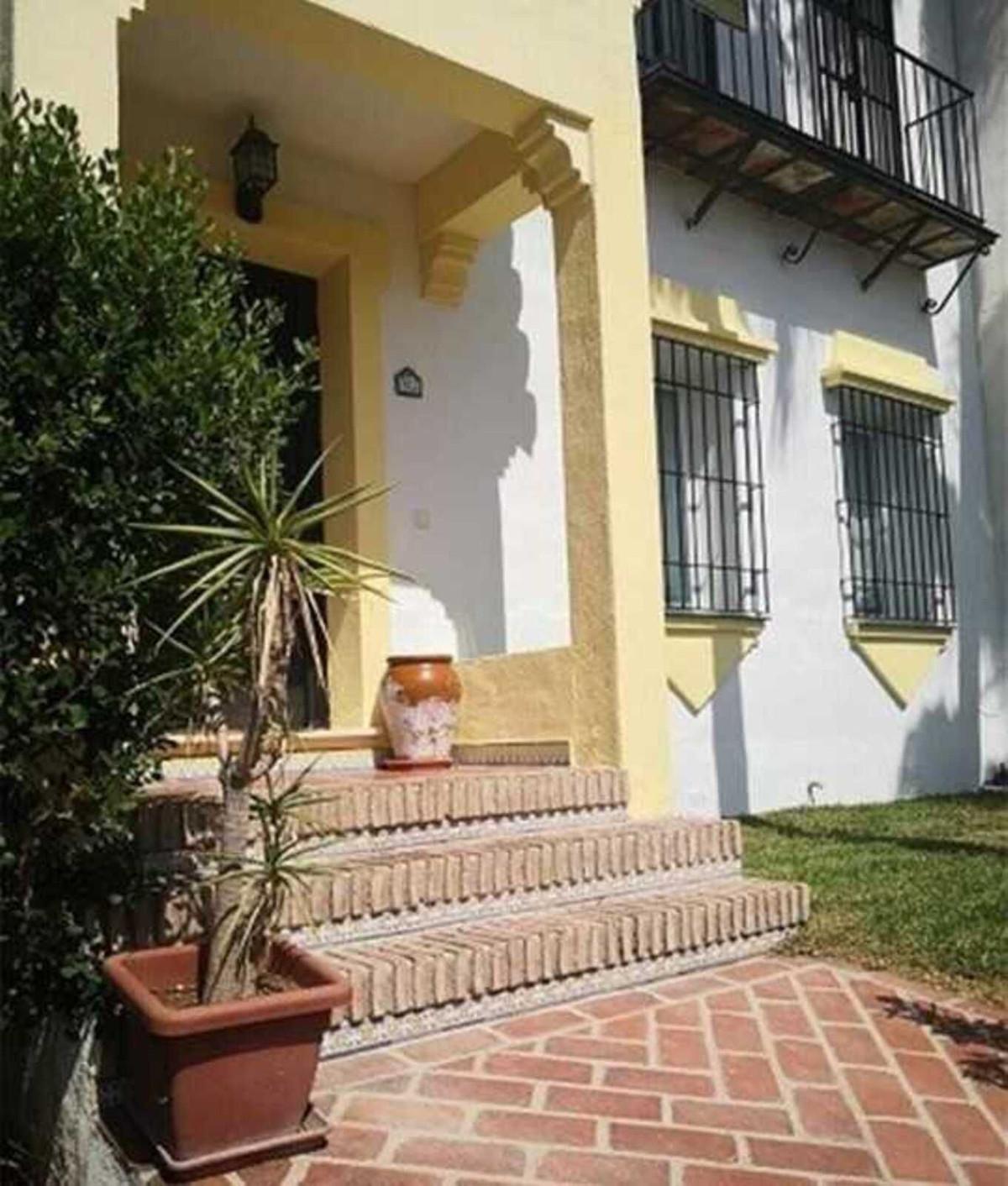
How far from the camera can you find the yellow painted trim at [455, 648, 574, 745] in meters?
4.87

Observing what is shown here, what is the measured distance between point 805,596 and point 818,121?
381cm

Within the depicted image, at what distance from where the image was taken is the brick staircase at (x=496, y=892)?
3.04 meters

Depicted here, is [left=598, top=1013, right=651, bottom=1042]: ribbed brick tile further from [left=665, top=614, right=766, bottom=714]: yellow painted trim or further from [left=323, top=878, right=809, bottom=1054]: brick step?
[left=665, top=614, right=766, bottom=714]: yellow painted trim

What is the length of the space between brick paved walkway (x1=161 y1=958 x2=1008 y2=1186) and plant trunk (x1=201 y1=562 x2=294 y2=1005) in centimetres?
42

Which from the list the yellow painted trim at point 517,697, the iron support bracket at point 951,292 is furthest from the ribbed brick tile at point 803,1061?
the iron support bracket at point 951,292

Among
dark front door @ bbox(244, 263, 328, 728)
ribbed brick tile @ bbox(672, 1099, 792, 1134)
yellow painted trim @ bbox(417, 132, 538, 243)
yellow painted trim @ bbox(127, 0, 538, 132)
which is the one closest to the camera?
ribbed brick tile @ bbox(672, 1099, 792, 1134)

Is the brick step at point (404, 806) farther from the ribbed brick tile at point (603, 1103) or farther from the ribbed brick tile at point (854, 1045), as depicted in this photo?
the ribbed brick tile at point (854, 1045)

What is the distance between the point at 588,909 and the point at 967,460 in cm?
729

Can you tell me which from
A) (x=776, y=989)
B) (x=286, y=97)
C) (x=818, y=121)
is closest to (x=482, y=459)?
(x=286, y=97)

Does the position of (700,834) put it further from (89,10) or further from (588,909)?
(89,10)

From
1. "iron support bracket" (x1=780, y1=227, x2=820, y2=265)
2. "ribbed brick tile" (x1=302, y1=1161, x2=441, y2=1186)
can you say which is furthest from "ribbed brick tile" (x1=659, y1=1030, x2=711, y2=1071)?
"iron support bracket" (x1=780, y1=227, x2=820, y2=265)

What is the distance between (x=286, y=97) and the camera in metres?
5.12

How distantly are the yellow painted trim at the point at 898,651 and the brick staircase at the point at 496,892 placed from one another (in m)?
4.38

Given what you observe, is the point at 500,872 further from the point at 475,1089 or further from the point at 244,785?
the point at 244,785
